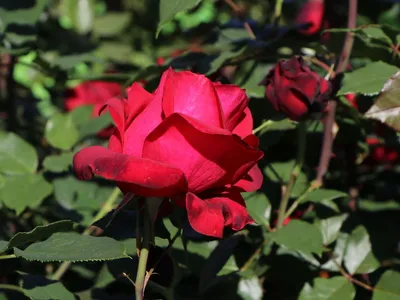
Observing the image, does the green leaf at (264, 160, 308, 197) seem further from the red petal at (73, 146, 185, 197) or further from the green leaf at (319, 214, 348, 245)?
the red petal at (73, 146, 185, 197)

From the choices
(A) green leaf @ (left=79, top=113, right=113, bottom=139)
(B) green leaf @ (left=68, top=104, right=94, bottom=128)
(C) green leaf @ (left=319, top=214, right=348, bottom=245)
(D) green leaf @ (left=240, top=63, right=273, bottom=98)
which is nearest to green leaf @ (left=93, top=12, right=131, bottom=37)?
(B) green leaf @ (left=68, top=104, right=94, bottom=128)

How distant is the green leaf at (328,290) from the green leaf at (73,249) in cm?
35

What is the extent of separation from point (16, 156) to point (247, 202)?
1.27ft

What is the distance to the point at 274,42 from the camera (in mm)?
1070

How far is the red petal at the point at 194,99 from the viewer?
25.8 inches

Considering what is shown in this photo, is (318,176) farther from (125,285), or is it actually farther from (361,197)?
(361,197)

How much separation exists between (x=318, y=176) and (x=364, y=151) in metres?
A: 0.23

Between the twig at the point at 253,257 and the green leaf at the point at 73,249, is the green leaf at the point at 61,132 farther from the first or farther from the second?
the green leaf at the point at 73,249

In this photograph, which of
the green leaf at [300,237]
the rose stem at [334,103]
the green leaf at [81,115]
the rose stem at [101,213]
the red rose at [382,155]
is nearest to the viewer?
the green leaf at [300,237]

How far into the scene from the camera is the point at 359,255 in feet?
3.37

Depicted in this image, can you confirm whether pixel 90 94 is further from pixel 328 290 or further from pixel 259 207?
pixel 328 290

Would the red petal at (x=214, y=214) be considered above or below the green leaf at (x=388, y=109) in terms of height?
below

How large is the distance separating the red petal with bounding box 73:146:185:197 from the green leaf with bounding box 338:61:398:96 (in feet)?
1.12

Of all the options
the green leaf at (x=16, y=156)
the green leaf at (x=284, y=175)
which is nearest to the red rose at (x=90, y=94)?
the green leaf at (x=16, y=156)
